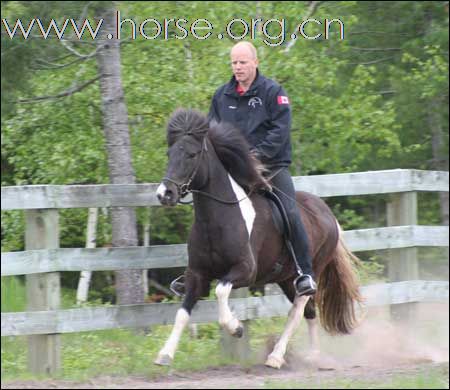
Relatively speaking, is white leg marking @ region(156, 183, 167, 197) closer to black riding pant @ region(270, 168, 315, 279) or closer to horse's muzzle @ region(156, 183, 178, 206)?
horse's muzzle @ region(156, 183, 178, 206)

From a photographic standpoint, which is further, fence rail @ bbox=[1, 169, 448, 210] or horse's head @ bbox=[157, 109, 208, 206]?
fence rail @ bbox=[1, 169, 448, 210]

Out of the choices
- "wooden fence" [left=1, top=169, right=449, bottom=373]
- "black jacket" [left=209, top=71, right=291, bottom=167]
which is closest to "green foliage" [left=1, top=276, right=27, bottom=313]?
"wooden fence" [left=1, top=169, right=449, bottom=373]

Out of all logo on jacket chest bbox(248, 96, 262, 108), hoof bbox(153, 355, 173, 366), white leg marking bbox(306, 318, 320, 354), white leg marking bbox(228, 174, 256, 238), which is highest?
logo on jacket chest bbox(248, 96, 262, 108)

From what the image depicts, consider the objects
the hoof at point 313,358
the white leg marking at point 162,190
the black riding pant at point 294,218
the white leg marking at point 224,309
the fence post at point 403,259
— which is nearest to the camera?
the white leg marking at point 162,190

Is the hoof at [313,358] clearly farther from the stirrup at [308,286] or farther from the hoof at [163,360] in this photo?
the hoof at [163,360]

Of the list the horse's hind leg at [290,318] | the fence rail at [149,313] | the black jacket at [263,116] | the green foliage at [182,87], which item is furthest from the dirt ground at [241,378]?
the green foliage at [182,87]

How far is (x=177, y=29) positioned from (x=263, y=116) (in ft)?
15.8

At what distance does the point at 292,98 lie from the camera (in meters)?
12.2

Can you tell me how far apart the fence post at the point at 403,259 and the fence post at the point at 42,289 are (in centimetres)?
374

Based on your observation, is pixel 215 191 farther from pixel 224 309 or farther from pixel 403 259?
pixel 403 259

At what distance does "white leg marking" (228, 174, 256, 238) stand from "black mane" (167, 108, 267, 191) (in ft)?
0.17

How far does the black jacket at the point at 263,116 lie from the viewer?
291 inches

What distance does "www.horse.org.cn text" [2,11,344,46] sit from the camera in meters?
9.42

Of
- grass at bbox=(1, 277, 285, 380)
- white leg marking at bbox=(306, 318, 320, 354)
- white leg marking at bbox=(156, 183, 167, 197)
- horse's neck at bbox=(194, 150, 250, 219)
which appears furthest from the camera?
white leg marking at bbox=(306, 318, 320, 354)
